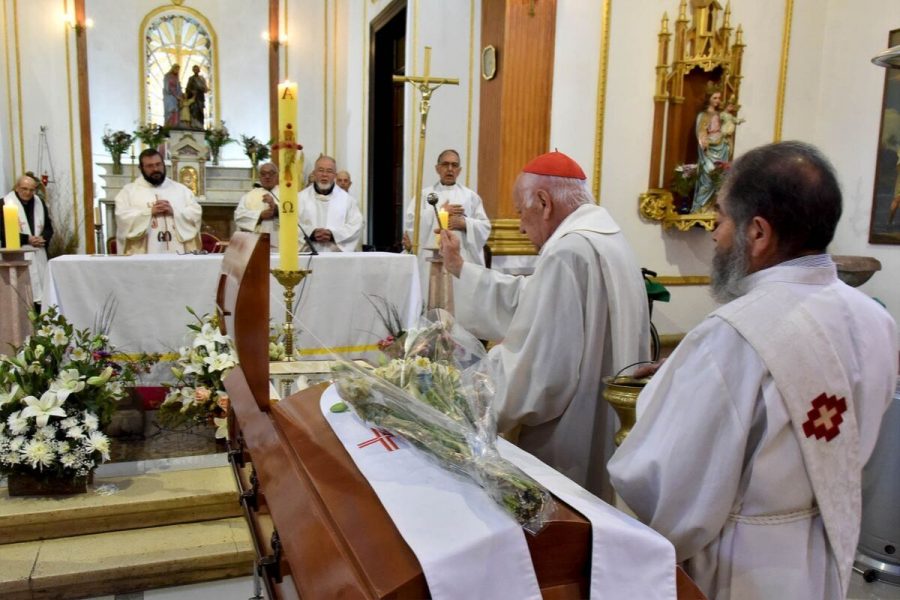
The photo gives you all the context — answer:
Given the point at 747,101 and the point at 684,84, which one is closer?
the point at 684,84

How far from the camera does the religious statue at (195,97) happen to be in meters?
11.1

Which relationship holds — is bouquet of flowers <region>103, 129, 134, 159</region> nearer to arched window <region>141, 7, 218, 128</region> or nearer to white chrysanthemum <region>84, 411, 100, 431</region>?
arched window <region>141, 7, 218, 128</region>

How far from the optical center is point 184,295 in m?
4.15

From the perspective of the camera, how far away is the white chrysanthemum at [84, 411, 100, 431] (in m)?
2.54

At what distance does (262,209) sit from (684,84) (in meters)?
4.35

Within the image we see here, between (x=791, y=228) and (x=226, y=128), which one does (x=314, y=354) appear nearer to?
(x=791, y=228)

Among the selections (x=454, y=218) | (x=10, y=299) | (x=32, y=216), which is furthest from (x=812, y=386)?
(x=32, y=216)

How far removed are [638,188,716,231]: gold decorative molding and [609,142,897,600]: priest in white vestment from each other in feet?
14.9

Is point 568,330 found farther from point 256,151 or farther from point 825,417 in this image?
point 256,151

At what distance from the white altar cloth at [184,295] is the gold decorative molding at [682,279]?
7.75ft

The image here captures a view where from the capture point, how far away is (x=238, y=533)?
261 centimetres

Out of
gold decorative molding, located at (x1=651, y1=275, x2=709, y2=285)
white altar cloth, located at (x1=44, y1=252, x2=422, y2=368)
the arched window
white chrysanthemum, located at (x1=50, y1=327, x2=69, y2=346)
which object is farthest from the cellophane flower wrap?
the arched window

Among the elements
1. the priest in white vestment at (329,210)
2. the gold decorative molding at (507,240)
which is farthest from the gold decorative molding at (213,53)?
the gold decorative molding at (507,240)

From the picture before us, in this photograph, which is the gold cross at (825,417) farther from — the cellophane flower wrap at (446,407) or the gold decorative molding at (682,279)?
the gold decorative molding at (682,279)
